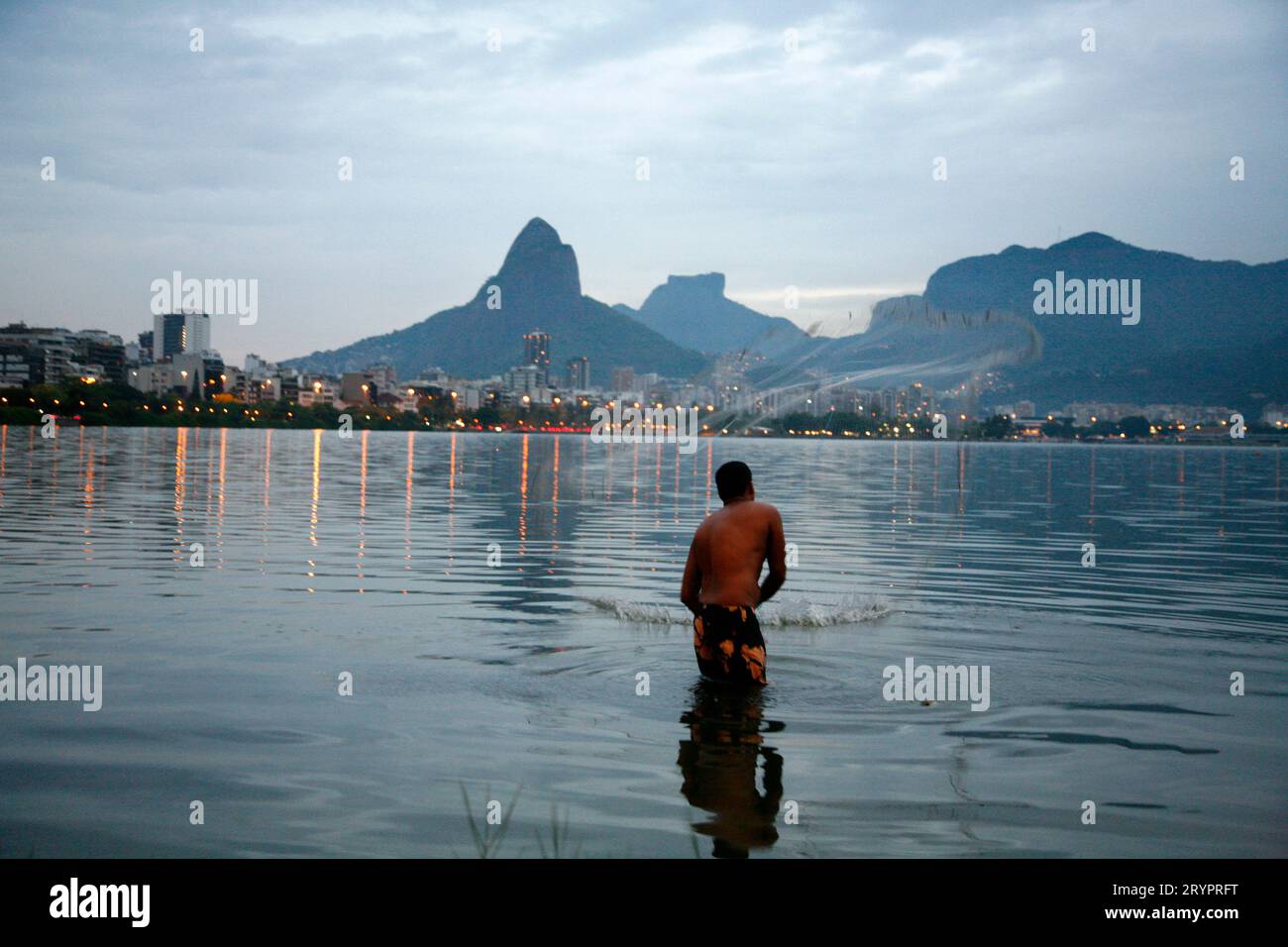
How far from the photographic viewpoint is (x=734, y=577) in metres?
11.1

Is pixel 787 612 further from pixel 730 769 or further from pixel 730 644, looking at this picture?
pixel 730 769

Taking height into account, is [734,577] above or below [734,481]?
below

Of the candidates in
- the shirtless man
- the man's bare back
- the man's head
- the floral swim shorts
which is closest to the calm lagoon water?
the floral swim shorts

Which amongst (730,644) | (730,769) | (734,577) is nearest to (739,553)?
(734,577)

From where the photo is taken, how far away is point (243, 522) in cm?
3022

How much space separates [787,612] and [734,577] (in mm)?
6204

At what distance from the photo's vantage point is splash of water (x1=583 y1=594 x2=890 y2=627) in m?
16.6

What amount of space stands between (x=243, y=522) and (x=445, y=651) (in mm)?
18181

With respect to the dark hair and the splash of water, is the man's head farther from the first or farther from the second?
the splash of water

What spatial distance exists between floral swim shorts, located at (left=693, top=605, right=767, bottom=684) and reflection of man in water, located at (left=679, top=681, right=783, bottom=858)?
0.19 meters

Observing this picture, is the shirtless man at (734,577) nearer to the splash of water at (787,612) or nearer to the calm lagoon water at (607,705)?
the calm lagoon water at (607,705)

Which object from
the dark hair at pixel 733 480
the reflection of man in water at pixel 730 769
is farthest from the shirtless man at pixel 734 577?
the reflection of man in water at pixel 730 769
